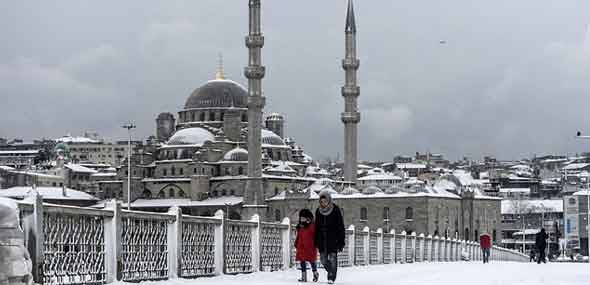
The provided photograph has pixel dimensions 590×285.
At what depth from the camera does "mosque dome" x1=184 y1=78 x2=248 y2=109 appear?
92625 millimetres

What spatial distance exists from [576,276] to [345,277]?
11.0ft

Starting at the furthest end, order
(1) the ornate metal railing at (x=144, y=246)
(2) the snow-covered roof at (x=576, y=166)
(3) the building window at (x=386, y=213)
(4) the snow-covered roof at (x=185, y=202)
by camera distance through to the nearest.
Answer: (2) the snow-covered roof at (x=576, y=166), (4) the snow-covered roof at (x=185, y=202), (3) the building window at (x=386, y=213), (1) the ornate metal railing at (x=144, y=246)

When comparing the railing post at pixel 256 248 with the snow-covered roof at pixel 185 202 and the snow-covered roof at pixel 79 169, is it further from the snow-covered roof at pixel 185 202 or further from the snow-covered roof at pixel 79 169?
the snow-covered roof at pixel 79 169

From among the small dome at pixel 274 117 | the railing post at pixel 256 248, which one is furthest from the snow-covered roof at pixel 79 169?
the railing post at pixel 256 248

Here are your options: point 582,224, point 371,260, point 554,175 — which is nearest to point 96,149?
point 554,175

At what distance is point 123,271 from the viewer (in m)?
11.0

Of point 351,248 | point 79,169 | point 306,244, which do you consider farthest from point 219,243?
point 79,169

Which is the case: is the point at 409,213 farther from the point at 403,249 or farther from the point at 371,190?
the point at 403,249

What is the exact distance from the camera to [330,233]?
41.1 ft

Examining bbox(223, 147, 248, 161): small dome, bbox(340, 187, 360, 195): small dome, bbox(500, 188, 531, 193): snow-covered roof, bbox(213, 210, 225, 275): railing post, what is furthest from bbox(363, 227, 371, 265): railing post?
bbox(500, 188, 531, 193): snow-covered roof

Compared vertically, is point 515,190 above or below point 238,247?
above

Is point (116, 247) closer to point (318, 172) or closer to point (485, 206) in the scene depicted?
point (485, 206)

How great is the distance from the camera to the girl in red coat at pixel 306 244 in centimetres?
1283

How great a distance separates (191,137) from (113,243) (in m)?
78.5
